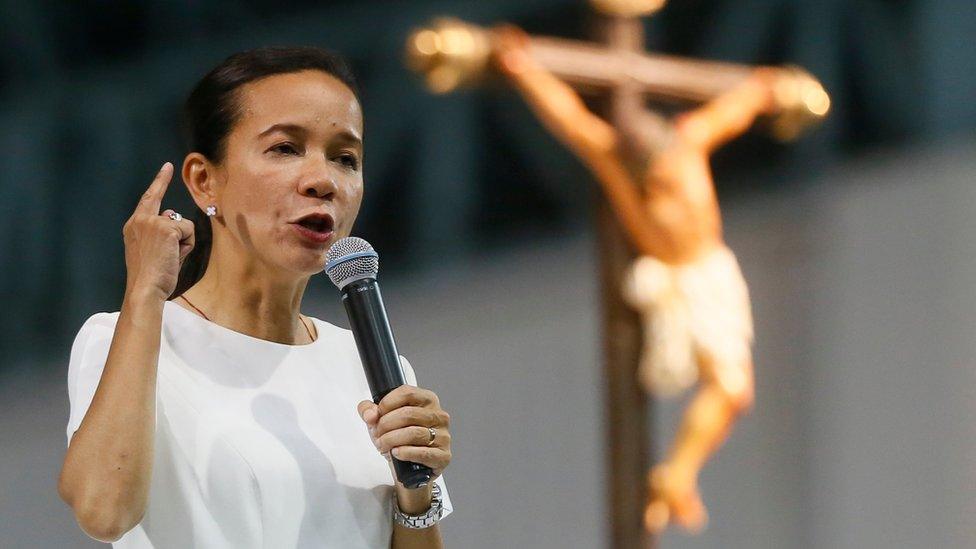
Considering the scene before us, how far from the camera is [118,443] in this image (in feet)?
4.52

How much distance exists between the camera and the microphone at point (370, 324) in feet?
4.71

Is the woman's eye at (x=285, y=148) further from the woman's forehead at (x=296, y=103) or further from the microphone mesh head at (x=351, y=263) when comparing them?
the microphone mesh head at (x=351, y=263)

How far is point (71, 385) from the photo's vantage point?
59.7 inches

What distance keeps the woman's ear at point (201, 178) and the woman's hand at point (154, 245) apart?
0.14m

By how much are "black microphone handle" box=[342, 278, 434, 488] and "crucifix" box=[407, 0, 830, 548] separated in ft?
6.60

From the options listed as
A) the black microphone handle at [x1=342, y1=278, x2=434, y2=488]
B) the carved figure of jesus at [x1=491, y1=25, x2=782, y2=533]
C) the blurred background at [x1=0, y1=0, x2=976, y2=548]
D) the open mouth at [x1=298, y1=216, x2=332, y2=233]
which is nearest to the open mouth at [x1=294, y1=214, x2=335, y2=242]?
the open mouth at [x1=298, y1=216, x2=332, y2=233]

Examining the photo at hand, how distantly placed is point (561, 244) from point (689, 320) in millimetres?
839

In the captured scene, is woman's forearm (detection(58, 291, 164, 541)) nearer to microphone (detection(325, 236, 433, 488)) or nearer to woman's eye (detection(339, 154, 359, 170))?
microphone (detection(325, 236, 433, 488))

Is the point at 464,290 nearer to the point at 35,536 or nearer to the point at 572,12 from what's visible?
the point at 572,12

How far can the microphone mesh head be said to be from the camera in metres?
1.48

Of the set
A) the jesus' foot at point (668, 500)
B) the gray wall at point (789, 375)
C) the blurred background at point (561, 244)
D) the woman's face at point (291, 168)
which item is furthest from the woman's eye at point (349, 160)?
the gray wall at point (789, 375)

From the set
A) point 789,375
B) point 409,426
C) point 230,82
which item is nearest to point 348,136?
point 230,82

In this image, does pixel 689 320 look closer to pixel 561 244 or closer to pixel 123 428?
pixel 561 244

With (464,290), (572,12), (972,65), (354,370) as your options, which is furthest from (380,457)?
(972,65)
